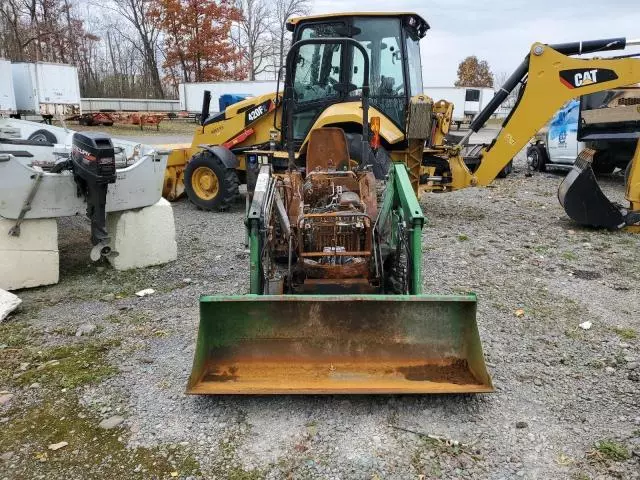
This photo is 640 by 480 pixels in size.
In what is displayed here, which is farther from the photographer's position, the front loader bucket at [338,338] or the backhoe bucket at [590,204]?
the backhoe bucket at [590,204]

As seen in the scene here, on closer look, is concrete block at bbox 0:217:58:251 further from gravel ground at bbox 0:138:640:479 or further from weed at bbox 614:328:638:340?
weed at bbox 614:328:638:340

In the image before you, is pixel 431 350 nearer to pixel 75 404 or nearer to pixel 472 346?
pixel 472 346

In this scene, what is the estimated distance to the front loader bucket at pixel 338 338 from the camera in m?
3.14

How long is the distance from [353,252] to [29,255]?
117 inches

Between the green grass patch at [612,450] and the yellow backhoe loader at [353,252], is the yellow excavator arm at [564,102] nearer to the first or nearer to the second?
the yellow backhoe loader at [353,252]

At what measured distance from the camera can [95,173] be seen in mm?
4852

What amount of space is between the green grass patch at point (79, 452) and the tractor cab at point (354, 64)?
17.5ft

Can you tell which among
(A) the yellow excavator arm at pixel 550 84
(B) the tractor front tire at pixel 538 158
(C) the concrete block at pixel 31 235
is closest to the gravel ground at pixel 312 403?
(C) the concrete block at pixel 31 235

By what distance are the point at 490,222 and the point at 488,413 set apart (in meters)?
5.24

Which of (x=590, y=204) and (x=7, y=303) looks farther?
(x=590, y=204)

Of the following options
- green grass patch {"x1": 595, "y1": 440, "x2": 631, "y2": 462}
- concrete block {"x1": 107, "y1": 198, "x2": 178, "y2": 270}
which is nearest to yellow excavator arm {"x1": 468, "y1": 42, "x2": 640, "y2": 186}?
concrete block {"x1": 107, "y1": 198, "x2": 178, "y2": 270}

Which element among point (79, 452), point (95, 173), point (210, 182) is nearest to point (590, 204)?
point (210, 182)

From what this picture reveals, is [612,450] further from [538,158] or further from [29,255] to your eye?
[538,158]

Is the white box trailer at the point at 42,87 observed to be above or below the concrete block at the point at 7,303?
above
